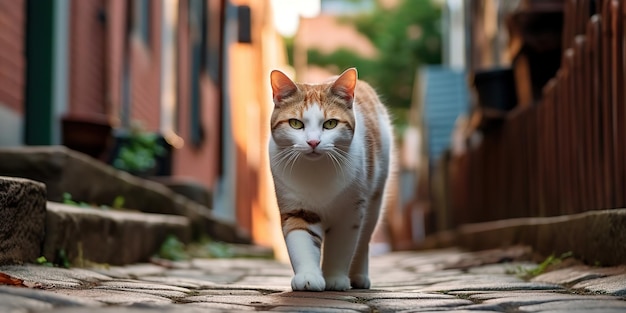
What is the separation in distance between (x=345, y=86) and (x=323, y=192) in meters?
0.45

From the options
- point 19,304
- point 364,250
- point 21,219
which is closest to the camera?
point 19,304

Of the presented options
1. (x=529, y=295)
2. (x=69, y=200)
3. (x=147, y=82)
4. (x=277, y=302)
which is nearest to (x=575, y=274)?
(x=529, y=295)

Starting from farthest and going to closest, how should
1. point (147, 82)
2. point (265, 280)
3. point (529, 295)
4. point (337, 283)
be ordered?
point (147, 82)
point (265, 280)
point (337, 283)
point (529, 295)

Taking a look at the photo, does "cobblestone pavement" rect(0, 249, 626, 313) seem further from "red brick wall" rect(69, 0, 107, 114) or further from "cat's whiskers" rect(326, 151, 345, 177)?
"red brick wall" rect(69, 0, 107, 114)

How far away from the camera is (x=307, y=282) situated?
336 cm

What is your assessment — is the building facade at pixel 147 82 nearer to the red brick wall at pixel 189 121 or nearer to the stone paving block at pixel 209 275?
the red brick wall at pixel 189 121

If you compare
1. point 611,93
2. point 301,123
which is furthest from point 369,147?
point 611,93

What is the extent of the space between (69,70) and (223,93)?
7.56m

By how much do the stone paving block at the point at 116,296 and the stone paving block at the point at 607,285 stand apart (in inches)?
58.8

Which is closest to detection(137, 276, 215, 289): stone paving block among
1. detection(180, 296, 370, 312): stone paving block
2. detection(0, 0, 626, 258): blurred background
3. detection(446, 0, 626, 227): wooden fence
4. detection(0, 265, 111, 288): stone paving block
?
detection(0, 265, 111, 288): stone paving block

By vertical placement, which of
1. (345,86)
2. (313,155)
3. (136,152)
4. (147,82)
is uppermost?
(147,82)

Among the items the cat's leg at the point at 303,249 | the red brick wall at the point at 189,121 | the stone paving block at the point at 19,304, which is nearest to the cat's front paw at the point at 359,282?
the cat's leg at the point at 303,249

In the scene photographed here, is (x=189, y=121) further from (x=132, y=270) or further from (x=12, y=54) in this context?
(x=132, y=270)

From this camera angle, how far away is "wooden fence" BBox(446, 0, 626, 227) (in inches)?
155
